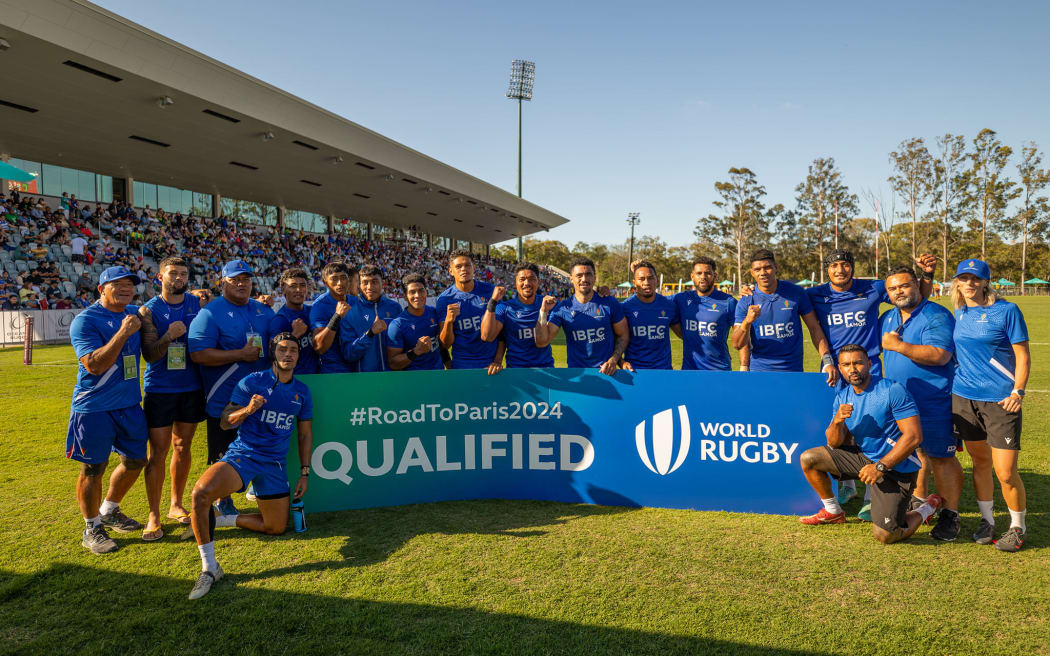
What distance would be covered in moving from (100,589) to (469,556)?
244cm

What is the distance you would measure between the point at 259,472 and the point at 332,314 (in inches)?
66.7

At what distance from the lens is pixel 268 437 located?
4461mm

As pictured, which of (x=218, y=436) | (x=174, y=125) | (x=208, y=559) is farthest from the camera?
(x=174, y=125)

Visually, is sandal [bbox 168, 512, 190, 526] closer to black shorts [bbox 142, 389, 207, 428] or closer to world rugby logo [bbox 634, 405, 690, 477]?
black shorts [bbox 142, 389, 207, 428]

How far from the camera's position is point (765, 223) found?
69812 mm

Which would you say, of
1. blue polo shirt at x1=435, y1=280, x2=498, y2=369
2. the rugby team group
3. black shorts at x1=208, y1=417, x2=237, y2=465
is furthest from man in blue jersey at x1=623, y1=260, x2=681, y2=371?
black shorts at x1=208, y1=417, x2=237, y2=465

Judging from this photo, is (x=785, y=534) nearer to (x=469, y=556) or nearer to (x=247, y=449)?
(x=469, y=556)

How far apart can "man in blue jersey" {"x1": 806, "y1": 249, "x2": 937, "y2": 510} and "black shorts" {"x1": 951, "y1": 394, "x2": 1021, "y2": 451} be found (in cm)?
81

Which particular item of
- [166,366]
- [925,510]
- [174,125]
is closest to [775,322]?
[925,510]

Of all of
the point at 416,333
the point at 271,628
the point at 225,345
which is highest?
the point at 416,333

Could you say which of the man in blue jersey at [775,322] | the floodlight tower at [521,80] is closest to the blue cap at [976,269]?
the man in blue jersey at [775,322]

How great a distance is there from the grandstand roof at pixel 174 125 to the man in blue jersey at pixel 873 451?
19.4 m

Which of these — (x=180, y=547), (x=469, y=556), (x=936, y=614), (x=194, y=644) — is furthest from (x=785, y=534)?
(x=180, y=547)

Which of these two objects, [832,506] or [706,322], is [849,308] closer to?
[706,322]
